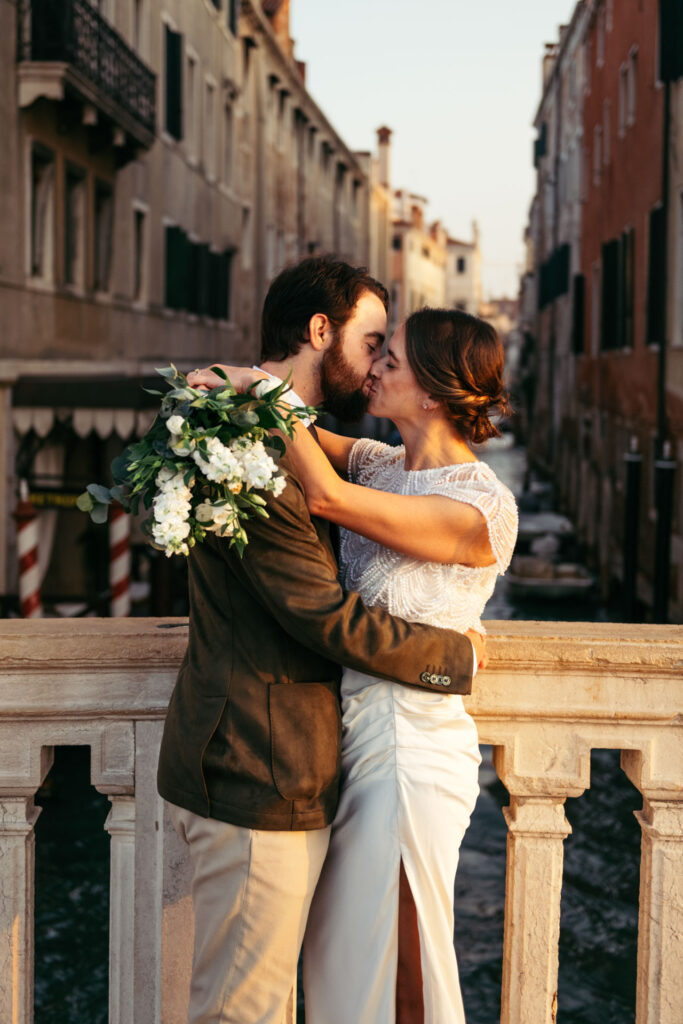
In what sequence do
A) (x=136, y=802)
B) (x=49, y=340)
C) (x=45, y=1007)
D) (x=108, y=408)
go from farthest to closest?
(x=49, y=340)
(x=108, y=408)
(x=45, y=1007)
(x=136, y=802)

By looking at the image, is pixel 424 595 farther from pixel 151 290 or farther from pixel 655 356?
pixel 151 290

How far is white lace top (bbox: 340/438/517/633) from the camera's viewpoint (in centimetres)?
212

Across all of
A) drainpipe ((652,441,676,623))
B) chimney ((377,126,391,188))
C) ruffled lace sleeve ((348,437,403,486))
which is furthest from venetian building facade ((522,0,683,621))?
chimney ((377,126,391,188))

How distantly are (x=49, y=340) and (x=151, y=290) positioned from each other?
443 centimetres

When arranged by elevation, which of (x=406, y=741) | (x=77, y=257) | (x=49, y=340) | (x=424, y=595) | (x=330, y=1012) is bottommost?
(x=330, y=1012)

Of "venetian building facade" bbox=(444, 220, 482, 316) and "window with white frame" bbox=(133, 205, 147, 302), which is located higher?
"venetian building facade" bbox=(444, 220, 482, 316)

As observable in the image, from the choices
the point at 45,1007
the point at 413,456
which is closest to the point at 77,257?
the point at 45,1007

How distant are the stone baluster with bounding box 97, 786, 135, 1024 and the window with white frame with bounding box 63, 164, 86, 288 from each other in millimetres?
11616

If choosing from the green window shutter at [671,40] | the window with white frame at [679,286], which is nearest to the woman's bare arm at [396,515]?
the window with white frame at [679,286]

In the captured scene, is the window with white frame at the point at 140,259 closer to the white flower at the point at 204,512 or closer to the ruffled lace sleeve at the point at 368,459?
the ruffled lace sleeve at the point at 368,459

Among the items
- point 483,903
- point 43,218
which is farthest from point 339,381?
point 43,218

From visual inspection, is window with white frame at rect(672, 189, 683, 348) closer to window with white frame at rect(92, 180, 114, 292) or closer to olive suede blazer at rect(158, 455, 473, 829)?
window with white frame at rect(92, 180, 114, 292)

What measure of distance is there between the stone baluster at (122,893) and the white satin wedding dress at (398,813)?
36cm

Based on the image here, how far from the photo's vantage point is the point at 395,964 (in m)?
2.05
